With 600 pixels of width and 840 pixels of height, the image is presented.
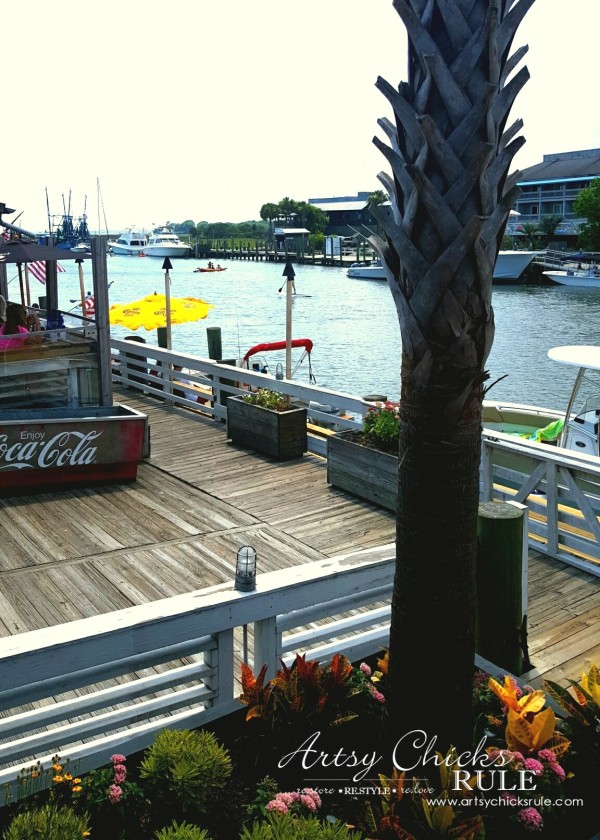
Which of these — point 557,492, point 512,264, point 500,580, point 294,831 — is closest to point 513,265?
point 512,264

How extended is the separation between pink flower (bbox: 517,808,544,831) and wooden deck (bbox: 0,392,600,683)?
1921 millimetres

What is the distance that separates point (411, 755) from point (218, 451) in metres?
8.13

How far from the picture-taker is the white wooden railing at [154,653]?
3.79 meters

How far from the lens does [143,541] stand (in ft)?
26.4

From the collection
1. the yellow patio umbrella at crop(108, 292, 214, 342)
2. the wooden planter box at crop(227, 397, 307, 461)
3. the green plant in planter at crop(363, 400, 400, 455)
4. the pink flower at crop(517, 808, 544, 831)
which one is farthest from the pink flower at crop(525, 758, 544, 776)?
the yellow patio umbrella at crop(108, 292, 214, 342)

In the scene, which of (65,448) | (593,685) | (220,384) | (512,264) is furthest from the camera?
(512,264)

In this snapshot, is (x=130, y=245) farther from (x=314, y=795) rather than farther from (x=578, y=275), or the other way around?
(x=314, y=795)

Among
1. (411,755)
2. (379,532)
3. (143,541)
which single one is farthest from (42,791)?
(379,532)

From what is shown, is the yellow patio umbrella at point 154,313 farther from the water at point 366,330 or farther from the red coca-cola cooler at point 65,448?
the red coca-cola cooler at point 65,448

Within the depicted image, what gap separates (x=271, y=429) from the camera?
11102mm

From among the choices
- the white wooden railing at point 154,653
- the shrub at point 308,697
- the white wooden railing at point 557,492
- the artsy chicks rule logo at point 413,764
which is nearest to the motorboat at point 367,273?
the white wooden railing at point 557,492

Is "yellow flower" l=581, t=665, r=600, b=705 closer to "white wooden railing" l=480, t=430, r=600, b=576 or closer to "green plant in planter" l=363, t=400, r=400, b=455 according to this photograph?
"white wooden railing" l=480, t=430, r=600, b=576

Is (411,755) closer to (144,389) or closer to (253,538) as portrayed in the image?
(253,538)

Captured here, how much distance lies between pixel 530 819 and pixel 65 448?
738 centimetres
